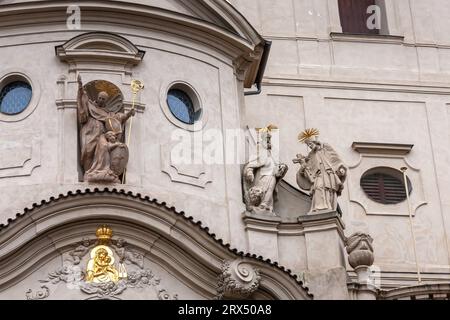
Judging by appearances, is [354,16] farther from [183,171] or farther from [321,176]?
[183,171]

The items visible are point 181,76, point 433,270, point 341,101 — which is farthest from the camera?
point 341,101

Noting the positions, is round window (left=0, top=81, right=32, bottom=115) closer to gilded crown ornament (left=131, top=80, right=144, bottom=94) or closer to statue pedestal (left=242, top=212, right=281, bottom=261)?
gilded crown ornament (left=131, top=80, right=144, bottom=94)

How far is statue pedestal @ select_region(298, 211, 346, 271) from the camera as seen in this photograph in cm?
1619

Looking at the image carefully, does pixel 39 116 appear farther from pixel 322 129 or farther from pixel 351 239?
pixel 322 129

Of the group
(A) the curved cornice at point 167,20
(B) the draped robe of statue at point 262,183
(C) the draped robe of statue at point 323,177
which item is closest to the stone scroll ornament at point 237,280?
(B) the draped robe of statue at point 262,183

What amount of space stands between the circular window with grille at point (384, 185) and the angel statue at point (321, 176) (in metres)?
3.85

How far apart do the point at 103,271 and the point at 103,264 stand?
0.09 meters

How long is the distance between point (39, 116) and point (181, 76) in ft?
7.19

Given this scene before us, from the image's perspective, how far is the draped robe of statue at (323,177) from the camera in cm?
1673

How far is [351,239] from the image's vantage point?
16.3 meters

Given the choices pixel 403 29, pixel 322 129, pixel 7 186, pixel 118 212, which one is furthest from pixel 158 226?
pixel 403 29

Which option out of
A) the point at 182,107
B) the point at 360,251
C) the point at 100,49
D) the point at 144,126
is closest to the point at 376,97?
the point at 182,107

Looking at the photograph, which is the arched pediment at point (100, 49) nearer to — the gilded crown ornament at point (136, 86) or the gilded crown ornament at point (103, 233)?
the gilded crown ornament at point (136, 86)

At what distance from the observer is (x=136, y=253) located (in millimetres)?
15430
